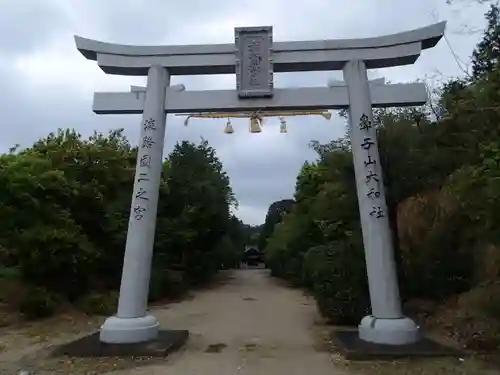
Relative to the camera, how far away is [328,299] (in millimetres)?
12023

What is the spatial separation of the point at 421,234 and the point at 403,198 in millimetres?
821

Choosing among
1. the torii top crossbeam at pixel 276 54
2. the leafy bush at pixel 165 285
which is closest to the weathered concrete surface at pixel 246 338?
the leafy bush at pixel 165 285

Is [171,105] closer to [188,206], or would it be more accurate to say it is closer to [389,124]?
[389,124]

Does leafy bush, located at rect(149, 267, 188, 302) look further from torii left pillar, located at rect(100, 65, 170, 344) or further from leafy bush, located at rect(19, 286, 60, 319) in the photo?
torii left pillar, located at rect(100, 65, 170, 344)

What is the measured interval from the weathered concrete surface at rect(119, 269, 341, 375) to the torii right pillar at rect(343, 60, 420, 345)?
110 cm

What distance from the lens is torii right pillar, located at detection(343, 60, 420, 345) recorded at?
28.7 ft

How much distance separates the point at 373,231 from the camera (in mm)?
9086

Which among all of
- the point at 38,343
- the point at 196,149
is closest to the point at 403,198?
the point at 38,343

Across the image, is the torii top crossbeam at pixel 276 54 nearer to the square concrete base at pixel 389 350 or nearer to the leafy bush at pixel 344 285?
the leafy bush at pixel 344 285

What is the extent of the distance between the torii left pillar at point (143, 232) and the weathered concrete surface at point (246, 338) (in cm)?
91

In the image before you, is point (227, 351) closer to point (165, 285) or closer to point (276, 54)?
point (276, 54)

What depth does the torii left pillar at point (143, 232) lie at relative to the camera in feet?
29.1

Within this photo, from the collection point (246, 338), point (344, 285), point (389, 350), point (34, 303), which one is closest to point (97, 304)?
point (34, 303)

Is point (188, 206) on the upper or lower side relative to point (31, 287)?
upper
